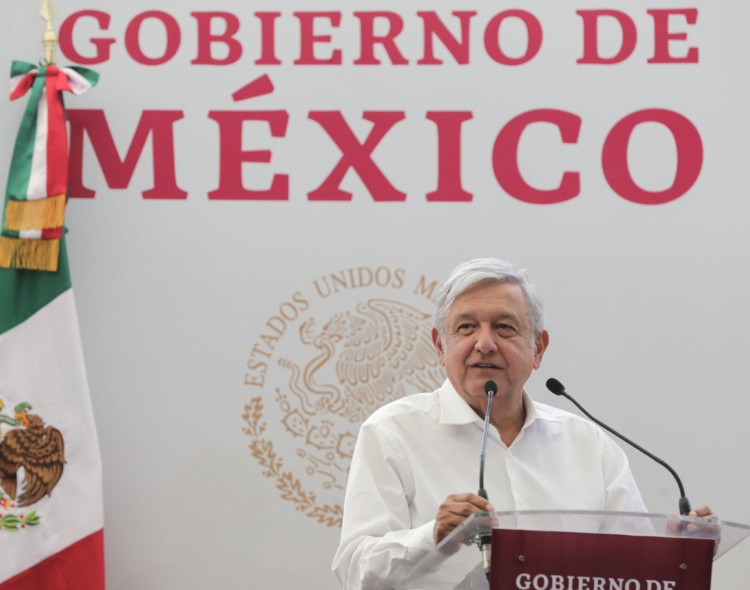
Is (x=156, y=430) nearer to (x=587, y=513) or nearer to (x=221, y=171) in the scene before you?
(x=221, y=171)

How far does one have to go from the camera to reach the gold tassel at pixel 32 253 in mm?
3365

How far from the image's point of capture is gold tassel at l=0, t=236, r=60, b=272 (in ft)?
11.0

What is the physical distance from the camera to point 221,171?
3557 mm

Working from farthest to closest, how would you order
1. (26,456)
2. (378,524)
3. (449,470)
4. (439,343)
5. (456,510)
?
(26,456) < (439,343) < (449,470) < (378,524) < (456,510)

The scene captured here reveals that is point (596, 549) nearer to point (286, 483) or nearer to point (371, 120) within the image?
point (286, 483)

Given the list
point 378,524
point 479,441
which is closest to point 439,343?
point 479,441

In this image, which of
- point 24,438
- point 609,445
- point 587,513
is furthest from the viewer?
point 24,438

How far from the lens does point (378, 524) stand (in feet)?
7.20

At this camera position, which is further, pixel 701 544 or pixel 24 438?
pixel 24 438

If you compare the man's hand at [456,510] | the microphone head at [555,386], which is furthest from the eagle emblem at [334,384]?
the man's hand at [456,510]

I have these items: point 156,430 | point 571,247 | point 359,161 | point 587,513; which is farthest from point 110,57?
point 587,513

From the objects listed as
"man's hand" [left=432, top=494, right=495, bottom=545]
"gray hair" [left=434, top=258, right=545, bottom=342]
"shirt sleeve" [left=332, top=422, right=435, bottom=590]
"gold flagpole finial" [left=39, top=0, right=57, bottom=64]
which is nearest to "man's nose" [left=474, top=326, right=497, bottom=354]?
"gray hair" [left=434, top=258, right=545, bottom=342]

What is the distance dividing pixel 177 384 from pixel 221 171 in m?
0.72

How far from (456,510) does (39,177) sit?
2.05 m
